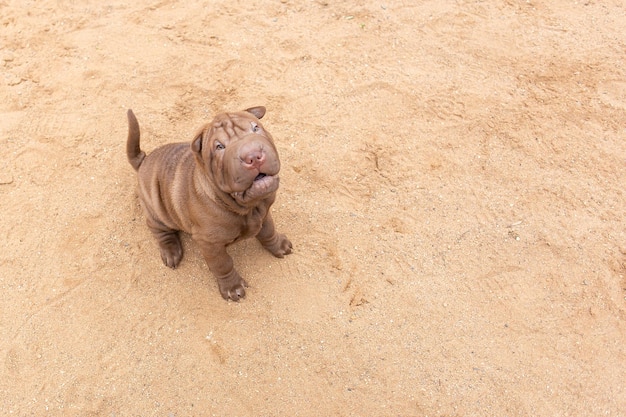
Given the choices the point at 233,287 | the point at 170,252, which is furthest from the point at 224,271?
the point at 170,252

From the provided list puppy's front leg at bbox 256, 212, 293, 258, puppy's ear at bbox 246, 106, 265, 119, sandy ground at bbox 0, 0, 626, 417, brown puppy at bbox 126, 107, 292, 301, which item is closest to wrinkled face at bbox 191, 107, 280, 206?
brown puppy at bbox 126, 107, 292, 301

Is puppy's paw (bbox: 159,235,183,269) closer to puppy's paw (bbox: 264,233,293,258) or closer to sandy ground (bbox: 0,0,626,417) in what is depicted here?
sandy ground (bbox: 0,0,626,417)

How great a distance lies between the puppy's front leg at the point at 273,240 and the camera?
12.2 feet

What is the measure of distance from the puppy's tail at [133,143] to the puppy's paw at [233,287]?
128 cm

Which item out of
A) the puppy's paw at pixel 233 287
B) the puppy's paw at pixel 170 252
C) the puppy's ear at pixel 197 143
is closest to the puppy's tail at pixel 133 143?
the puppy's paw at pixel 170 252

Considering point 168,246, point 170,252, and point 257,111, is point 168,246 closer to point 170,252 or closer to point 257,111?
point 170,252

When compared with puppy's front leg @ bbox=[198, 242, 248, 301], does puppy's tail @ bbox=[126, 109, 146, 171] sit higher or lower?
higher

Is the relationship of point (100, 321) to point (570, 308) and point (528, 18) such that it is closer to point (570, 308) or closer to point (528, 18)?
point (570, 308)

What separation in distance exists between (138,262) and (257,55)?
9.30 ft

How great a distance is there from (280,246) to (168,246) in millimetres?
970

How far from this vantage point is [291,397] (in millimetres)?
3406

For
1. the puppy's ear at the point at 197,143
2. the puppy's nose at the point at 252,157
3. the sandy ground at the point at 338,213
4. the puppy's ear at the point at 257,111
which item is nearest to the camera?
the puppy's nose at the point at 252,157

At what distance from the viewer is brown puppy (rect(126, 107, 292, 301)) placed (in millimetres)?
2656

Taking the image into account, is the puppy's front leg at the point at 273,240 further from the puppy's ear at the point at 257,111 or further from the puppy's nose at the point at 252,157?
the puppy's nose at the point at 252,157
